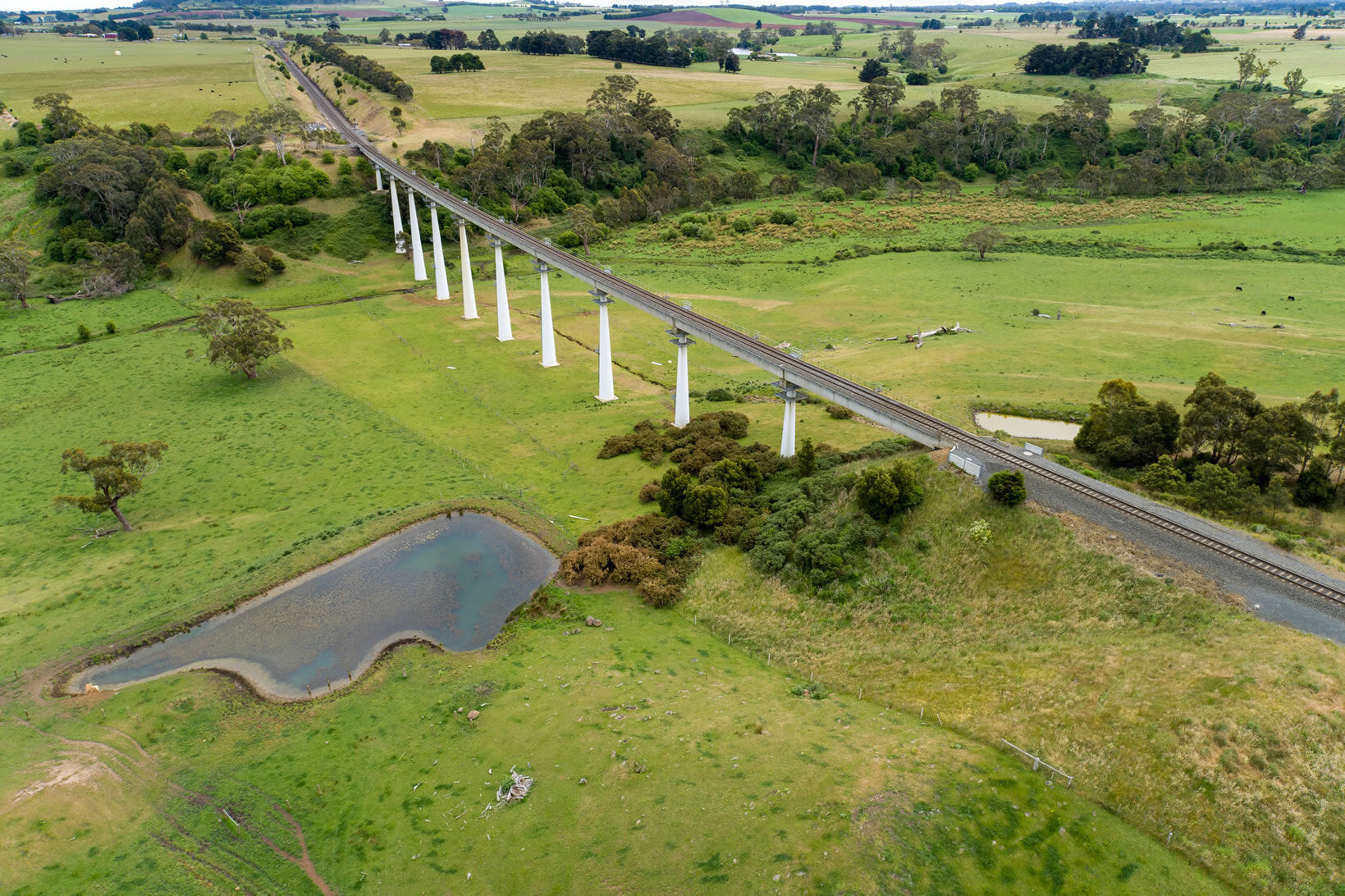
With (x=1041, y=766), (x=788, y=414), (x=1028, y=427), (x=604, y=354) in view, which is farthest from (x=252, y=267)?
(x=1041, y=766)

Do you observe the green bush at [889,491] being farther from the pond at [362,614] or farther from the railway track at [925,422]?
the pond at [362,614]

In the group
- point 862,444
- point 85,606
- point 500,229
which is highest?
point 500,229

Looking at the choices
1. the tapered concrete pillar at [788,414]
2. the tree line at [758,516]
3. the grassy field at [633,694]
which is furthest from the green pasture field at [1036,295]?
the tree line at [758,516]

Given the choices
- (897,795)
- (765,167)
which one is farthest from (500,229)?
(765,167)

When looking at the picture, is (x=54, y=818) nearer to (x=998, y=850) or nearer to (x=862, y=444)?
(x=998, y=850)

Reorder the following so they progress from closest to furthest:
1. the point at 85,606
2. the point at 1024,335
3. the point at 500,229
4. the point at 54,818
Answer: the point at 54,818, the point at 85,606, the point at 1024,335, the point at 500,229

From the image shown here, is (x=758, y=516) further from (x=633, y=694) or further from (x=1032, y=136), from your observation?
(x=1032, y=136)
